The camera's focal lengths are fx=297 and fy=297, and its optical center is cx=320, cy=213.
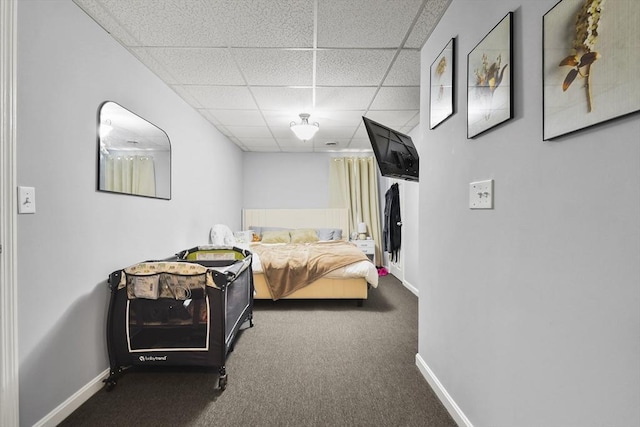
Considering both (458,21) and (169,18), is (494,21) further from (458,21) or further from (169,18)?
(169,18)

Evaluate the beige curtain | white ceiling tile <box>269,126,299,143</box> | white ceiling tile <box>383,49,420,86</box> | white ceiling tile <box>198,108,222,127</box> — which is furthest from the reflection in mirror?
the beige curtain

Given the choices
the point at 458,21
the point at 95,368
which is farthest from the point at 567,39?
the point at 95,368

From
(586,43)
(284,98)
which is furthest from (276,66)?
(586,43)

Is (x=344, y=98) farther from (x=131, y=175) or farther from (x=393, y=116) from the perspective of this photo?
(x=131, y=175)

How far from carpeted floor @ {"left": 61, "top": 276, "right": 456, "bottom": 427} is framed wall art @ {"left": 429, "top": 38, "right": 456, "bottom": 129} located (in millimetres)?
1738

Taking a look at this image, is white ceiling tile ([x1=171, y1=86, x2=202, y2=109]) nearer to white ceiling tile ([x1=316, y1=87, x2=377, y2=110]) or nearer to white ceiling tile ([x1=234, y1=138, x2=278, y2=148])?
white ceiling tile ([x1=316, y1=87, x2=377, y2=110])

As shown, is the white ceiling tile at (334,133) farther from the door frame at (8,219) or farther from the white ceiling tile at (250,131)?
the door frame at (8,219)

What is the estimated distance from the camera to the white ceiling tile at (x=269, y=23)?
5.71 feet

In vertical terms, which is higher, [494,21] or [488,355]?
[494,21]

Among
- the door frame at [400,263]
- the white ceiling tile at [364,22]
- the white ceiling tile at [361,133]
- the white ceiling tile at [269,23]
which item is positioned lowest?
the door frame at [400,263]

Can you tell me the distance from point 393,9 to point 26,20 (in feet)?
6.31

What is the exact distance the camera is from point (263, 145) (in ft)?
17.5

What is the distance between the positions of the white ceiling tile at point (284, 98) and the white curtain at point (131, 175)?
123 centimetres

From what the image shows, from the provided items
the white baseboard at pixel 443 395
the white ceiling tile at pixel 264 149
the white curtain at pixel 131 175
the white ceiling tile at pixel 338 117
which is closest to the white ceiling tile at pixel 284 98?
the white ceiling tile at pixel 338 117
